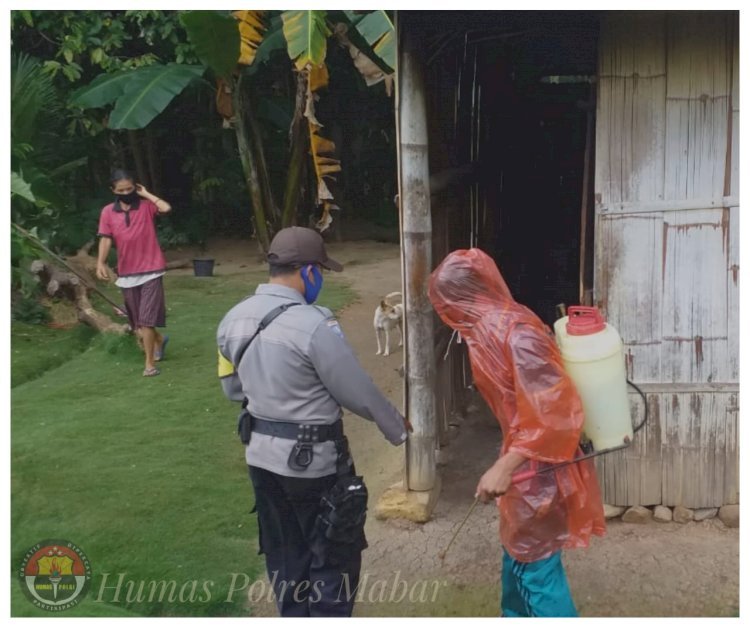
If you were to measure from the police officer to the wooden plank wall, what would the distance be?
1.64 meters

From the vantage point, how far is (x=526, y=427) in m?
3.02

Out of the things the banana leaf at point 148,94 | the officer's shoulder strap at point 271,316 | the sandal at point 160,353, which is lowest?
the sandal at point 160,353

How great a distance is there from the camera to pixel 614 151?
4336 mm

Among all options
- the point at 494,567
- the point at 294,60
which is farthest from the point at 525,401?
the point at 294,60

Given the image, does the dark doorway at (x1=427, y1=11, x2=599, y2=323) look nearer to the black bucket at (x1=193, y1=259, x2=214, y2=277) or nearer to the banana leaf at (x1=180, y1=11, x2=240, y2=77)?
the banana leaf at (x1=180, y1=11, x2=240, y2=77)

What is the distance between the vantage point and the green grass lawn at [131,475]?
4246 mm

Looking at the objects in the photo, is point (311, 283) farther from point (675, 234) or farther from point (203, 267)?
point (203, 267)

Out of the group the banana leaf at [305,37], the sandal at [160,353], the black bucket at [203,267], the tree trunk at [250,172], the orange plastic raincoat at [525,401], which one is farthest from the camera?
the black bucket at [203,267]

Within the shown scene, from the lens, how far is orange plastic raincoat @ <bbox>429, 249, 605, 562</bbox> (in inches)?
119

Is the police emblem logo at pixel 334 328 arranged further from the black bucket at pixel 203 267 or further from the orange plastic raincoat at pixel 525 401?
the black bucket at pixel 203 267

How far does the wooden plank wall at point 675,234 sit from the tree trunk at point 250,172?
313 inches

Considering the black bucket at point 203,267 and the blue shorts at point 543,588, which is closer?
the blue shorts at point 543,588

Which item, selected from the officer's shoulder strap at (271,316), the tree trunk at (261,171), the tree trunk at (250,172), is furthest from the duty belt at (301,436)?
the tree trunk at (261,171)

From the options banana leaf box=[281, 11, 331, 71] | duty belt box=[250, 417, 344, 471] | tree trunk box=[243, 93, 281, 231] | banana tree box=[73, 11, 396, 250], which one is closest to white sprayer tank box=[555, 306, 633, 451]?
duty belt box=[250, 417, 344, 471]
